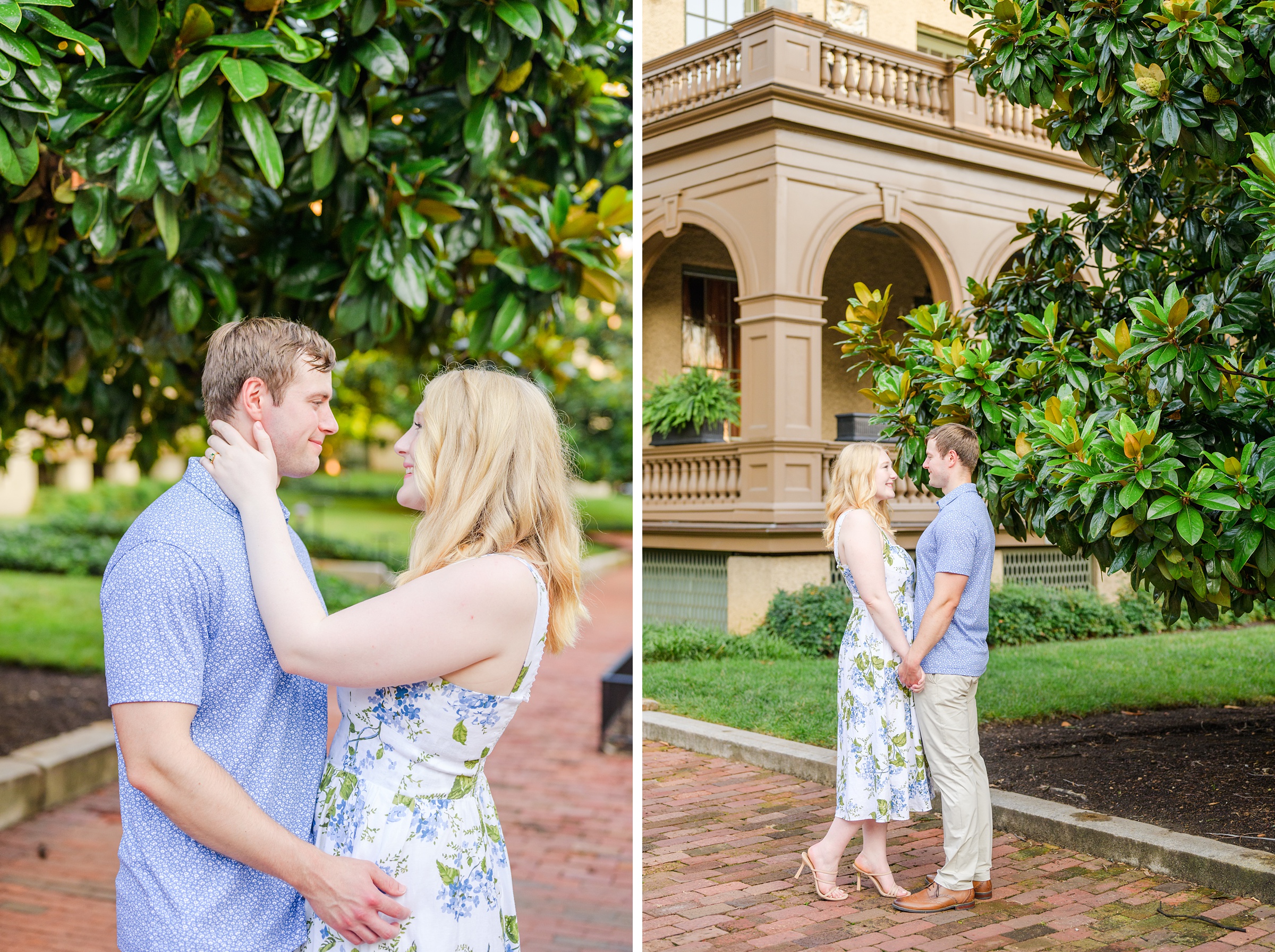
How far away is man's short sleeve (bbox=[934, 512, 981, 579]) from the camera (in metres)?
2.66

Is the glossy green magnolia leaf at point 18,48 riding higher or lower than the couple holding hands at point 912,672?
higher

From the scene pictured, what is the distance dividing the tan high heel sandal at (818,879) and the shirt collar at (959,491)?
0.93 m

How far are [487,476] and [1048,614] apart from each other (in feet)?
5.09

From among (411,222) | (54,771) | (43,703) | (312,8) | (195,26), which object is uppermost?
(312,8)

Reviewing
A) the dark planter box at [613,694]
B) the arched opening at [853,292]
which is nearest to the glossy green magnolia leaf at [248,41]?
the arched opening at [853,292]

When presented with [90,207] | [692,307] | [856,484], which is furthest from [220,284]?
[856,484]

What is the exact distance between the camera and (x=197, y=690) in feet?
5.64

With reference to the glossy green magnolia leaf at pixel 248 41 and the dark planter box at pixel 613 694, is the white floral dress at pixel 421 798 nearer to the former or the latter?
the glossy green magnolia leaf at pixel 248 41

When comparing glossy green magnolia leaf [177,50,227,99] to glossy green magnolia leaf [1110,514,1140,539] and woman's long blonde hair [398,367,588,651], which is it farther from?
glossy green magnolia leaf [1110,514,1140,539]

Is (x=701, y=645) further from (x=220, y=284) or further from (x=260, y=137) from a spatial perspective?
(x=220, y=284)

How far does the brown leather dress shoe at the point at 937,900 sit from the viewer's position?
247cm

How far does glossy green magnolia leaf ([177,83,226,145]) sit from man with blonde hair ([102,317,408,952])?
1.18 meters

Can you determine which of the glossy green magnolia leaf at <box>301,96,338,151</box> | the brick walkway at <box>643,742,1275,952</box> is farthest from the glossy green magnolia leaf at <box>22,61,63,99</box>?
the brick walkway at <box>643,742,1275,952</box>

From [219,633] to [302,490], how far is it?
25708 mm
